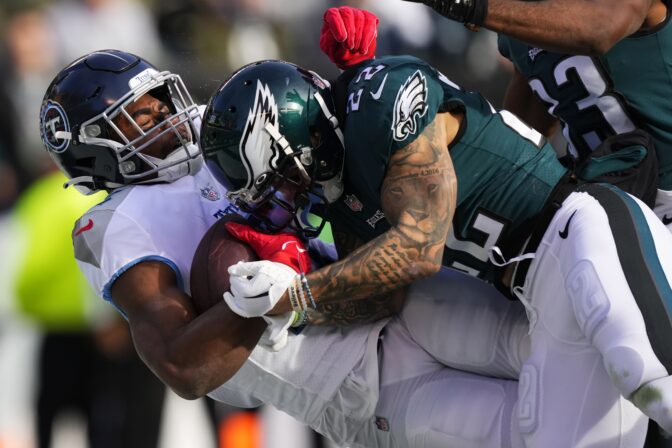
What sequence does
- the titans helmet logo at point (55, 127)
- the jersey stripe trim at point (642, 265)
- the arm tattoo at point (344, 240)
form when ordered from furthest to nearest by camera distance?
1. the titans helmet logo at point (55, 127)
2. the arm tattoo at point (344, 240)
3. the jersey stripe trim at point (642, 265)

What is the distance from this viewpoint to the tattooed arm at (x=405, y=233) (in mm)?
2502

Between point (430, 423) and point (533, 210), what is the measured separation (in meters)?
0.68

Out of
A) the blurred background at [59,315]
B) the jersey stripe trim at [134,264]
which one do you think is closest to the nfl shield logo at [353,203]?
the jersey stripe trim at [134,264]

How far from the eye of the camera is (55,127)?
310 cm

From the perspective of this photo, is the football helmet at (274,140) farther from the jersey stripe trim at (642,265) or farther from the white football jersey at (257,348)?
→ the jersey stripe trim at (642,265)

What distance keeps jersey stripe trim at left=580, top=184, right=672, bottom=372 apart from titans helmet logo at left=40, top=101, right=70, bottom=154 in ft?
5.08

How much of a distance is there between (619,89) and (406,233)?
102 centimetres

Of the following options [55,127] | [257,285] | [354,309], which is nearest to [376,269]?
[257,285]

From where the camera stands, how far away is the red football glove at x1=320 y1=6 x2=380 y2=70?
2898 millimetres

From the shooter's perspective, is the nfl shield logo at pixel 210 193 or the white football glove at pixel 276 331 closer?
the white football glove at pixel 276 331

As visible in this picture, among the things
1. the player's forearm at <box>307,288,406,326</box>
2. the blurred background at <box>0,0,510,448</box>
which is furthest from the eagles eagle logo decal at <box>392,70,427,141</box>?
the blurred background at <box>0,0,510,448</box>

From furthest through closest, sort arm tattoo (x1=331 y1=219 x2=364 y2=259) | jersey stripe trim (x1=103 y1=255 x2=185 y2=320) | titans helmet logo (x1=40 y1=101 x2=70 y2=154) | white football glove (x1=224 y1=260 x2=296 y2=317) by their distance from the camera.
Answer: titans helmet logo (x1=40 y1=101 x2=70 y2=154) < arm tattoo (x1=331 y1=219 x2=364 y2=259) < jersey stripe trim (x1=103 y1=255 x2=185 y2=320) < white football glove (x1=224 y1=260 x2=296 y2=317)

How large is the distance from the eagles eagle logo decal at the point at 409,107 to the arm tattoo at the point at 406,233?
0.13 ft

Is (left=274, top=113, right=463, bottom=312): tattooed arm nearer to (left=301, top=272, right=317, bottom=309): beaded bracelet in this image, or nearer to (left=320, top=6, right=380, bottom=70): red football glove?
(left=301, top=272, right=317, bottom=309): beaded bracelet
